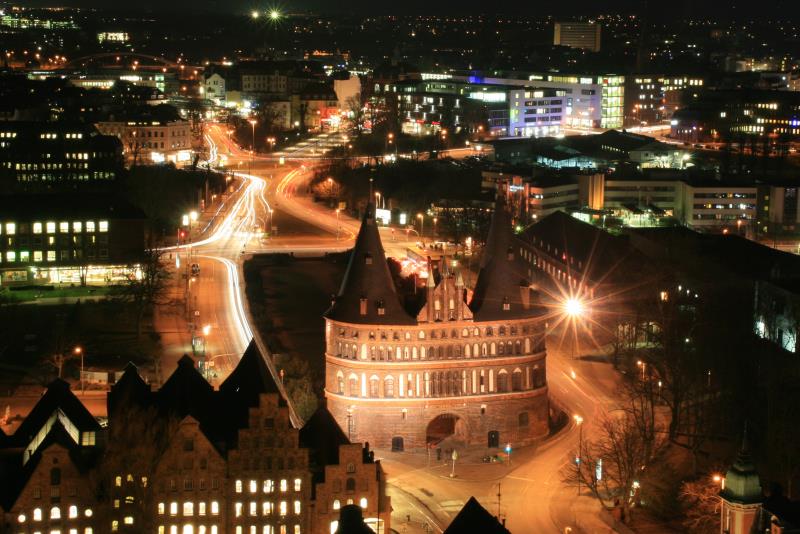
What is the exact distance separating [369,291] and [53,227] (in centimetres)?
3364

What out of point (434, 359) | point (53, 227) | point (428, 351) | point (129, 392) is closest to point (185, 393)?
point (129, 392)

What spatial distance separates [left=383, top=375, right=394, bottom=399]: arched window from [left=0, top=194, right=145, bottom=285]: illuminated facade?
29331 mm

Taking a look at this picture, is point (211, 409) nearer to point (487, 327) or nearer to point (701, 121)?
point (487, 327)

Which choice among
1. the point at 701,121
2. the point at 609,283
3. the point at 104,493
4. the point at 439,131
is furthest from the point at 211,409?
the point at 701,121

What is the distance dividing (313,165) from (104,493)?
8861 cm

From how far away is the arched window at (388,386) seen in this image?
56.9 meters

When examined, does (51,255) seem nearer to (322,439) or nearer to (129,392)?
(129,392)

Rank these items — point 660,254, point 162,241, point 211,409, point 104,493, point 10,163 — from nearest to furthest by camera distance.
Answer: point 104,493, point 211,409, point 660,254, point 162,241, point 10,163

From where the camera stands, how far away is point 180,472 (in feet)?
151

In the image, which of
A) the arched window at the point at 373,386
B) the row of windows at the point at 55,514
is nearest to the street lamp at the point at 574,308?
the arched window at the point at 373,386

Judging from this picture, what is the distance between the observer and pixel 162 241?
95750 millimetres

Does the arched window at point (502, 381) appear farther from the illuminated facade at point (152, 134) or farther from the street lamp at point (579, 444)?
the illuminated facade at point (152, 134)

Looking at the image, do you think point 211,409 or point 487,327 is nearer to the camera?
point 211,409

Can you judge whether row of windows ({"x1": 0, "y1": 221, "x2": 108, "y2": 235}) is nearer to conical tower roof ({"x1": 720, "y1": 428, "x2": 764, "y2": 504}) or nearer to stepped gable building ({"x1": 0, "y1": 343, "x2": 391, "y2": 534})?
stepped gable building ({"x1": 0, "y1": 343, "x2": 391, "y2": 534})
